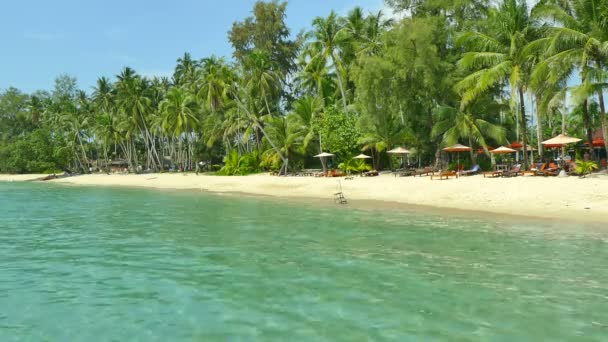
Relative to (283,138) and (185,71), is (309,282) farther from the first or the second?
(185,71)

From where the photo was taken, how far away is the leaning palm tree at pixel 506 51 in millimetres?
26578

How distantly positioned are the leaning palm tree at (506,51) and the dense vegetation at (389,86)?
0.08 metres

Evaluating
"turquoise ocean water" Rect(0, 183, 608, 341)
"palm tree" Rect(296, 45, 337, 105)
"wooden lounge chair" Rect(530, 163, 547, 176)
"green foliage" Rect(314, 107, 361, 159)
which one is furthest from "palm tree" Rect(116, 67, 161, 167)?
"wooden lounge chair" Rect(530, 163, 547, 176)

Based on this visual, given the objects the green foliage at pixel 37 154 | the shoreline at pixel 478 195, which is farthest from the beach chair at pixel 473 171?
the green foliage at pixel 37 154

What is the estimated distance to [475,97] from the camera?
31.8 m

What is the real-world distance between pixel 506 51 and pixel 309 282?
80.6 feet

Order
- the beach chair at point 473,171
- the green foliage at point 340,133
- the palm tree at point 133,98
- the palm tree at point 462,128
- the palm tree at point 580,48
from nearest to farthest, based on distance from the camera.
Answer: the palm tree at point 580,48
the beach chair at point 473,171
the palm tree at point 462,128
the green foliage at point 340,133
the palm tree at point 133,98

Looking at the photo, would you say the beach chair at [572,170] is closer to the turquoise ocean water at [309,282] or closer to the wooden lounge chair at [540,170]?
A: the wooden lounge chair at [540,170]

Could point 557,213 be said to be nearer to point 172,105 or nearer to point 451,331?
point 451,331

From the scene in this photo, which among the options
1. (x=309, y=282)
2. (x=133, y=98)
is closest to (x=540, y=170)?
(x=309, y=282)

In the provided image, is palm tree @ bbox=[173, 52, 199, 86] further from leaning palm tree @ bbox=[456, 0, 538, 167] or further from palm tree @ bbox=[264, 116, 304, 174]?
leaning palm tree @ bbox=[456, 0, 538, 167]

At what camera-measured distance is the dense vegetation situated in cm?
2451

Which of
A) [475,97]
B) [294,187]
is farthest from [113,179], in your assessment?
[475,97]

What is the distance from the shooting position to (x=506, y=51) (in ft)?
91.0
